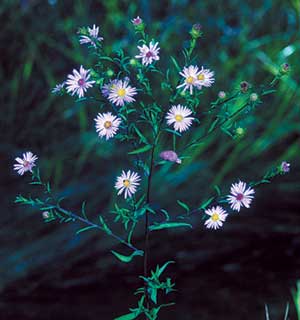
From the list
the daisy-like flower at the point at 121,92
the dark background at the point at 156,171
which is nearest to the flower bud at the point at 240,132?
the daisy-like flower at the point at 121,92

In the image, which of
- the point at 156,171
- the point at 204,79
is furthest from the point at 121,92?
the point at 156,171

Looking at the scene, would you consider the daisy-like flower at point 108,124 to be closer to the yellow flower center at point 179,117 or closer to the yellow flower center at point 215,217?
the yellow flower center at point 179,117

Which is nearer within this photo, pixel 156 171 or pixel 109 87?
pixel 109 87

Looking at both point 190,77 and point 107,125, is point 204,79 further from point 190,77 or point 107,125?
point 107,125

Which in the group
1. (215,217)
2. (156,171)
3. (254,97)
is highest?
(156,171)

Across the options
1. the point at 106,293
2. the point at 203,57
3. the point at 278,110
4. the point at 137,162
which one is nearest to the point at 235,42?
the point at 203,57

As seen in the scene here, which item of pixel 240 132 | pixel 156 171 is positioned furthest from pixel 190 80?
pixel 156 171

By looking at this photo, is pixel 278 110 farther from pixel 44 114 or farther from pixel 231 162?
pixel 44 114

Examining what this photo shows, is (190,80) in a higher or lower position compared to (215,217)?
higher
